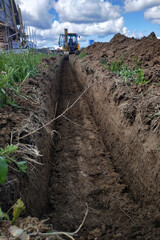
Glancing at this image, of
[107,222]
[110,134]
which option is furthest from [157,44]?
[107,222]

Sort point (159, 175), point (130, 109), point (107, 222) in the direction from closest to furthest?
point (159, 175), point (107, 222), point (130, 109)

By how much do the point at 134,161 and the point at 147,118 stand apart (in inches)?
21.8

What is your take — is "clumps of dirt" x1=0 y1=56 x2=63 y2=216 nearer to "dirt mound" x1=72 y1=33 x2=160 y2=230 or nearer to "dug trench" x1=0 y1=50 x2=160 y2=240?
"dug trench" x1=0 y1=50 x2=160 y2=240

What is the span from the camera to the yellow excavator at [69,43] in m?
19.6

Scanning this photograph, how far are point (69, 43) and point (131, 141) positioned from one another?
20.1m

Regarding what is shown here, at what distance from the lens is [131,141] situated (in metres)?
2.45

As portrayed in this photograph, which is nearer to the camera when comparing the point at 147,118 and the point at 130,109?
the point at 147,118

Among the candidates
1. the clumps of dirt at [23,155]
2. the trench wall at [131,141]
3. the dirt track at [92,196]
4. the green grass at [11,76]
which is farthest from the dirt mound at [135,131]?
the green grass at [11,76]

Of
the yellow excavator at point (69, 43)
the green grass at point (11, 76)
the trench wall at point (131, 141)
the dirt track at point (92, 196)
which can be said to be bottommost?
the dirt track at point (92, 196)

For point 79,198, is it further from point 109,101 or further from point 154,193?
point 109,101

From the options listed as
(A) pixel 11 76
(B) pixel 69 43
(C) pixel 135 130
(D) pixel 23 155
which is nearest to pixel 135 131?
(C) pixel 135 130

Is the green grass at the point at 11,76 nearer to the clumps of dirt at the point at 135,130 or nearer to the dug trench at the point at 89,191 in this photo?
the dug trench at the point at 89,191

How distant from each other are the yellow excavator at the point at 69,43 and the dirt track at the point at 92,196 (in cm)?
1755

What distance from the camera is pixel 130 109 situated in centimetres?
255
